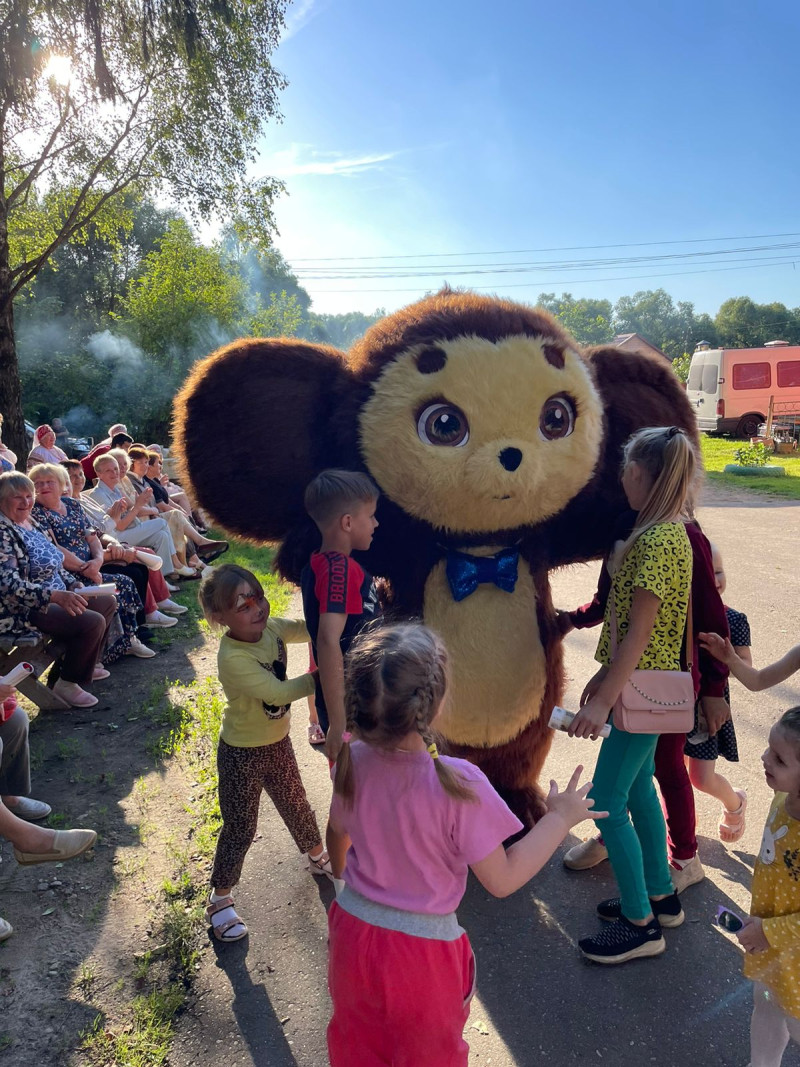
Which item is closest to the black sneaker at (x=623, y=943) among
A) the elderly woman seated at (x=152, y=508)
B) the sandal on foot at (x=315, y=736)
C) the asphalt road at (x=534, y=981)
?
the asphalt road at (x=534, y=981)

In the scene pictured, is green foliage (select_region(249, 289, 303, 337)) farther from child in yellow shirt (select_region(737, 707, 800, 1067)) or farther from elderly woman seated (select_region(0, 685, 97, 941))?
child in yellow shirt (select_region(737, 707, 800, 1067))

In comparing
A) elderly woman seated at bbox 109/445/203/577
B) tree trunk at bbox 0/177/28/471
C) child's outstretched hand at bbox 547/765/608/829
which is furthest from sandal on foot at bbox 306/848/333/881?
tree trunk at bbox 0/177/28/471

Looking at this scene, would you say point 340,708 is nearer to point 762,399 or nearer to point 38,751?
point 38,751

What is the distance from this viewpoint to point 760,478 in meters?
12.0

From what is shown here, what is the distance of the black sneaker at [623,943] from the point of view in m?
2.07

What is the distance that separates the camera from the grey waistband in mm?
1302

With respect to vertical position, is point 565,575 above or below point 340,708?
below

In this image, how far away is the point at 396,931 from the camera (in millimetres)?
1299

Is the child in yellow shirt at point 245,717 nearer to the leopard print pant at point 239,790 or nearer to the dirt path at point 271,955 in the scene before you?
the leopard print pant at point 239,790

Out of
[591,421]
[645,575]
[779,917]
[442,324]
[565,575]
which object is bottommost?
[565,575]

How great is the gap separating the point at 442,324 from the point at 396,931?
6.02ft

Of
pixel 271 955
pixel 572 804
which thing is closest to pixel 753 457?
pixel 271 955

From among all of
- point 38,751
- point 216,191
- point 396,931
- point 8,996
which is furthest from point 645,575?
point 216,191

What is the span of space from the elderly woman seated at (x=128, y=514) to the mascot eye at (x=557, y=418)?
4200 mm
